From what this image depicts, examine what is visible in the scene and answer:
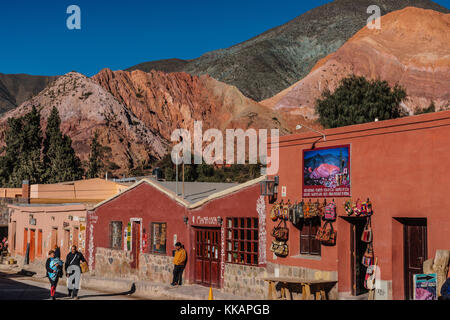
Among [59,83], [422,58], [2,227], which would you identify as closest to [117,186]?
[2,227]

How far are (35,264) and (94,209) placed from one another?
7.25 meters

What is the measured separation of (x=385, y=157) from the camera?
14094 millimetres

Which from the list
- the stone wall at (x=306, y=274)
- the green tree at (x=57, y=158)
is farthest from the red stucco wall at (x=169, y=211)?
the green tree at (x=57, y=158)

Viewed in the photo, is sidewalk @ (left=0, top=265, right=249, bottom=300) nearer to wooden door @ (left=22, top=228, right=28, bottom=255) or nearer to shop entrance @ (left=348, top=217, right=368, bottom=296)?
shop entrance @ (left=348, top=217, right=368, bottom=296)

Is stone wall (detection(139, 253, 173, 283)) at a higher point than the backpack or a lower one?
lower

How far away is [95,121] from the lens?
9006 centimetres

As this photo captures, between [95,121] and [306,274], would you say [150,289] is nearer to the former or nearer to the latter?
[306,274]

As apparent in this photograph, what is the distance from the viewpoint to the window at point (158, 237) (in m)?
22.5

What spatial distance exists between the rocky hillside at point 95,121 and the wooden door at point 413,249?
7111cm

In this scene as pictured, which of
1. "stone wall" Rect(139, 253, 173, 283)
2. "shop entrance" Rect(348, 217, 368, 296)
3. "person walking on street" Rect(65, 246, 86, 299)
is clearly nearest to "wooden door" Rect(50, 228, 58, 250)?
"stone wall" Rect(139, 253, 173, 283)

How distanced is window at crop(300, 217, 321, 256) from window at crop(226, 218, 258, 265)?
6.17 feet

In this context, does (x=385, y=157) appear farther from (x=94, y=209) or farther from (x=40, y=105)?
(x=40, y=105)

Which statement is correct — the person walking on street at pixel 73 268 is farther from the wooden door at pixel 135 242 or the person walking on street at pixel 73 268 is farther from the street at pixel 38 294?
the wooden door at pixel 135 242

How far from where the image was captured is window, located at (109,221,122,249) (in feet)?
83.8
